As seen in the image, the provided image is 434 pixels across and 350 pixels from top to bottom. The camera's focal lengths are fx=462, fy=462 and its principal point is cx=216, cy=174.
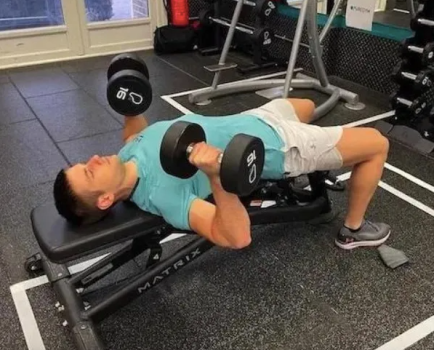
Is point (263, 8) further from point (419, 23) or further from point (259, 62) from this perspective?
point (419, 23)

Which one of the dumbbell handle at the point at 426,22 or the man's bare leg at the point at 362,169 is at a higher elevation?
the dumbbell handle at the point at 426,22

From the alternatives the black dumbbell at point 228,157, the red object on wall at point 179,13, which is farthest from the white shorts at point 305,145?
the red object on wall at point 179,13

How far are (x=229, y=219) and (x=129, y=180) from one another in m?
0.40

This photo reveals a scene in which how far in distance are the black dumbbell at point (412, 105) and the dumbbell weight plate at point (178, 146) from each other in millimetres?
2089

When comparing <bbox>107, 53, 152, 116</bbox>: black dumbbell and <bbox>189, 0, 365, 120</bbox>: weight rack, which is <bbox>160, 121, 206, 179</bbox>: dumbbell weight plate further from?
<bbox>189, 0, 365, 120</bbox>: weight rack

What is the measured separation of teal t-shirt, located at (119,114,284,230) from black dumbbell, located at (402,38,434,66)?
4.90 ft

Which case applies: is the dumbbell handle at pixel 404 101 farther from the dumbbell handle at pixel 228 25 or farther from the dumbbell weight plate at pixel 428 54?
the dumbbell handle at pixel 228 25

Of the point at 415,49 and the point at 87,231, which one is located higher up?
the point at 415,49

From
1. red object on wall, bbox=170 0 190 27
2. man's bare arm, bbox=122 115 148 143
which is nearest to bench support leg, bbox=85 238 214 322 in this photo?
man's bare arm, bbox=122 115 148 143

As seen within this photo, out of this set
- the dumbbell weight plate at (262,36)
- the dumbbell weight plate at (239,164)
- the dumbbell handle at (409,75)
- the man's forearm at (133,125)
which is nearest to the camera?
the dumbbell weight plate at (239,164)

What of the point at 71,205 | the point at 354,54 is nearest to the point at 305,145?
the point at 71,205

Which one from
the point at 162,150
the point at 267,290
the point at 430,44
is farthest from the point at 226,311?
the point at 430,44

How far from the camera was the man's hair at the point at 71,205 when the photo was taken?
1.51m

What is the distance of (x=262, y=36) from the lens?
3.88 meters
